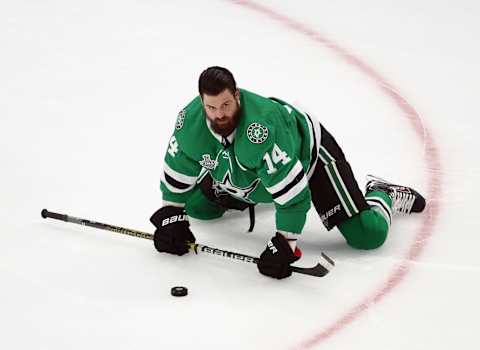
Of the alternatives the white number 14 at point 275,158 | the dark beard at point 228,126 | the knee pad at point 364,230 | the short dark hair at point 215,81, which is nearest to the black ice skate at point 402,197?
the knee pad at point 364,230

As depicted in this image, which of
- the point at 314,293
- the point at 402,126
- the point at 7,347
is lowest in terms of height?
the point at 7,347

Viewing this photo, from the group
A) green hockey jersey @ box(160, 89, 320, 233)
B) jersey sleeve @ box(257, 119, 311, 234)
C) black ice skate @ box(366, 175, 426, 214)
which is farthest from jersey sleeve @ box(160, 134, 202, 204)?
black ice skate @ box(366, 175, 426, 214)

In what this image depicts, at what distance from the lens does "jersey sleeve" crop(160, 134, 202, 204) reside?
128 inches

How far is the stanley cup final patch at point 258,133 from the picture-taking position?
3047 mm

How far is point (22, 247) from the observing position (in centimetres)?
346

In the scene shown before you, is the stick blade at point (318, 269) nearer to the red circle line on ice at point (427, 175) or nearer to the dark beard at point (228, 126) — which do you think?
the red circle line on ice at point (427, 175)

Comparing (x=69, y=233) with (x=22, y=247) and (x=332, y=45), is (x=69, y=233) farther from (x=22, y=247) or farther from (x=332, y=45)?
(x=332, y=45)

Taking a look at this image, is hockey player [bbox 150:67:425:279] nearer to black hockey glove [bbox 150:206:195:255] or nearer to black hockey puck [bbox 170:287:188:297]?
black hockey glove [bbox 150:206:195:255]

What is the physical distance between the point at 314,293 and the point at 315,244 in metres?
0.39

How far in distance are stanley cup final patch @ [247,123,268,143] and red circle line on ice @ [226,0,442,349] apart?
61cm

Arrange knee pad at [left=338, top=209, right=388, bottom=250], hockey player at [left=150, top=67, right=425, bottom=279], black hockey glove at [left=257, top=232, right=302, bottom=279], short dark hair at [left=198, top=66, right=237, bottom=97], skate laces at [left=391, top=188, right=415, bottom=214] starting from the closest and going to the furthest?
short dark hair at [left=198, top=66, right=237, bottom=97], hockey player at [left=150, top=67, right=425, bottom=279], black hockey glove at [left=257, top=232, right=302, bottom=279], knee pad at [left=338, top=209, right=388, bottom=250], skate laces at [left=391, top=188, right=415, bottom=214]

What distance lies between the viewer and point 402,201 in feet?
12.3

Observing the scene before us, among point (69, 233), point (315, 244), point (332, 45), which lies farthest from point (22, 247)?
point (332, 45)

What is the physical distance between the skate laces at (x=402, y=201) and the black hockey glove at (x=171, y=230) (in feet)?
2.75
